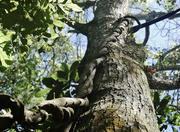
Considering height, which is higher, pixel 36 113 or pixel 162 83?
pixel 36 113

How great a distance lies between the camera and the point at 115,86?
172 centimetres

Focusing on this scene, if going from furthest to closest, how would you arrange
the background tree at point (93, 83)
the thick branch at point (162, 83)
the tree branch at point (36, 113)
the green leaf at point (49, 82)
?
the thick branch at point (162, 83)
the green leaf at point (49, 82)
the background tree at point (93, 83)
the tree branch at point (36, 113)

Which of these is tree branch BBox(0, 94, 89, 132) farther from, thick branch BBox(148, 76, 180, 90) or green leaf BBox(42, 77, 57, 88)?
thick branch BBox(148, 76, 180, 90)

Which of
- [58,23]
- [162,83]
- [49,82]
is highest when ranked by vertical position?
[58,23]

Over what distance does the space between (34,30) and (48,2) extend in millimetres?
393

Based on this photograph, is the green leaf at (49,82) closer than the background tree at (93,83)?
No

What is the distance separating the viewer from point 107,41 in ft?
8.18

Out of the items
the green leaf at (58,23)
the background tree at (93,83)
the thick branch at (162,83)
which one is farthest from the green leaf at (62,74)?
the thick branch at (162,83)

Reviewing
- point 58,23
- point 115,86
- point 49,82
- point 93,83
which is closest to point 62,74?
point 49,82

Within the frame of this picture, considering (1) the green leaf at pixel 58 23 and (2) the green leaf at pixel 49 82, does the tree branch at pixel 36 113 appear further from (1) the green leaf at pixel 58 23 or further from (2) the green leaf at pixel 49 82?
(1) the green leaf at pixel 58 23

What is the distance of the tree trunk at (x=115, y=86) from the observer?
1383 millimetres

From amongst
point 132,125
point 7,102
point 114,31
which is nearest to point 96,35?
point 114,31

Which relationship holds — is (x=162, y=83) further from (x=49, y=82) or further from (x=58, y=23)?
(x=58, y=23)

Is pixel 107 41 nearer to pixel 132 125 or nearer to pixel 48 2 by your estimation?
pixel 48 2
